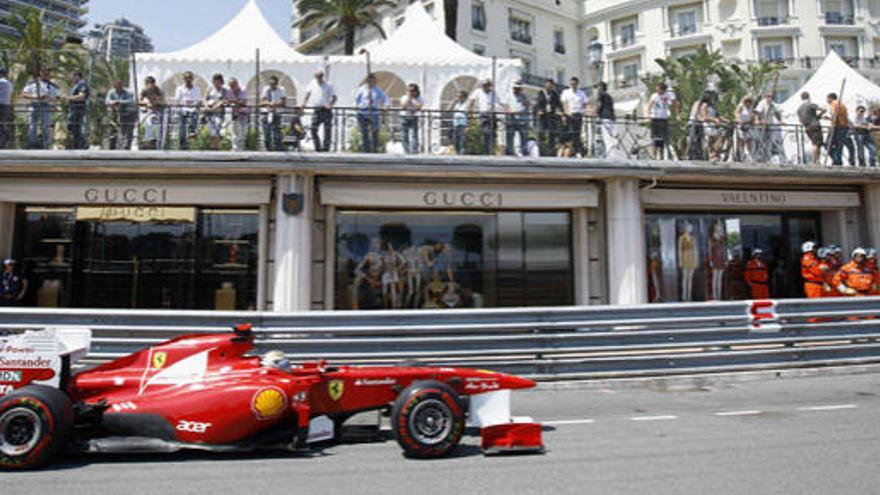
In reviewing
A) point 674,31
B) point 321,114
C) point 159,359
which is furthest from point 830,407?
point 674,31

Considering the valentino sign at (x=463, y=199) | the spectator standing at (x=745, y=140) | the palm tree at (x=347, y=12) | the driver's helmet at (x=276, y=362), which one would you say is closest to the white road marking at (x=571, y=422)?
the driver's helmet at (x=276, y=362)

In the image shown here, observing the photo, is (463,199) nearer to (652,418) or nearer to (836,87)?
(652,418)

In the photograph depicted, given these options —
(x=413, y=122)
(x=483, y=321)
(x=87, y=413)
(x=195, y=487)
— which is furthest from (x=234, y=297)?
(x=195, y=487)

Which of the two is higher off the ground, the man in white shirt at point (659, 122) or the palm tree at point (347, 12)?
the palm tree at point (347, 12)

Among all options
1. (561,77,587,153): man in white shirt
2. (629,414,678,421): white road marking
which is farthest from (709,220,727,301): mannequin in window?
(629,414,678,421): white road marking

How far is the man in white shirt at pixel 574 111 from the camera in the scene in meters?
13.0

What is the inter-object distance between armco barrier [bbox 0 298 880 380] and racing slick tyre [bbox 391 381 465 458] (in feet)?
9.73

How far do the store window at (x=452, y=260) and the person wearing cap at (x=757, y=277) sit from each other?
456cm

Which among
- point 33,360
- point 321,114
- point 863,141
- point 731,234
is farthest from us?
point 731,234

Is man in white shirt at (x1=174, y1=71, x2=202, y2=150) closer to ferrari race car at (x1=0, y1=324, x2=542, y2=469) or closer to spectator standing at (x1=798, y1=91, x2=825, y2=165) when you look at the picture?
ferrari race car at (x1=0, y1=324, x2=542, y2=469)

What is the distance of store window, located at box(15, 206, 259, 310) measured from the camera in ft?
43.7

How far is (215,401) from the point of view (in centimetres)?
495

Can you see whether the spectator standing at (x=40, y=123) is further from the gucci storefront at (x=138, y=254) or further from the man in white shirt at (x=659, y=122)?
the man in white shirt at (x=659, y=122)

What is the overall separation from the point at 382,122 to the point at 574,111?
4.30 metres
